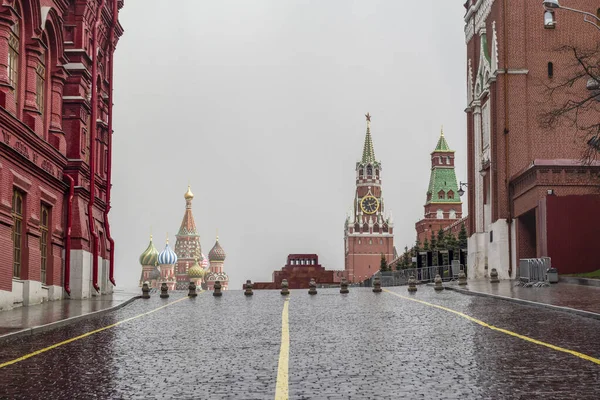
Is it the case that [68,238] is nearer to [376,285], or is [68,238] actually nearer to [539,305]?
[376,285]

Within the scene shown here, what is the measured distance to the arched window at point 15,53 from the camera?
2709cm

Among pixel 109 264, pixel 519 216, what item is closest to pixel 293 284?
pixel 519 216

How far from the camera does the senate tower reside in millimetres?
184500

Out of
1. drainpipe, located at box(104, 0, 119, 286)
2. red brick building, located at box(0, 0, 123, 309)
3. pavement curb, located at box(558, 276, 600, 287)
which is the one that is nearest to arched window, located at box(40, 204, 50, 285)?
red brick building, located at box(0, 0, 123, 309)

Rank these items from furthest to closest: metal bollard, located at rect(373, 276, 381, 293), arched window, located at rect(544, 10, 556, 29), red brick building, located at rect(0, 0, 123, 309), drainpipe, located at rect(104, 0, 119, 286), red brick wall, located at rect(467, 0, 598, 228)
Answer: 1. red brick wall, located at rect(467, 0, 598, 228)
2. arched window, located at rect(544, 10, 556, 29)
3. drainpipe, located at rect(104, 0, 119, 286)
4. metal bollard, located at rect(373, 276, 381, 293)
5. red brick building, located at rect(0, 0, 123, 309)

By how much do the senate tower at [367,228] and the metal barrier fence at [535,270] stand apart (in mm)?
143690

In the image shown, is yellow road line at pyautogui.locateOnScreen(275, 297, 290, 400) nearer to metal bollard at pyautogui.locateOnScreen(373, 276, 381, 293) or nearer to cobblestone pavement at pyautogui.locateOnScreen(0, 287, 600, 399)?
cobblestone pavement at pyautogui.locateOnScreen(0, 287, 600, 399)

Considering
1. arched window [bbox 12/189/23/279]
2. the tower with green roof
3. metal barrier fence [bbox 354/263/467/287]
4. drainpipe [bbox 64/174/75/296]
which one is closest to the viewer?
arched window [bbox 12/189/23/279]

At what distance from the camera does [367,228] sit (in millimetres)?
188250

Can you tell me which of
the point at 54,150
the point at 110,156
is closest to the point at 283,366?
the point at 54,150

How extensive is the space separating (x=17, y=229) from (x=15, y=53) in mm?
5625

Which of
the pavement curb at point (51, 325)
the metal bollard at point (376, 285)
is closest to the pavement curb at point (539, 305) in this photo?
the metal bollard at point (376, 285)

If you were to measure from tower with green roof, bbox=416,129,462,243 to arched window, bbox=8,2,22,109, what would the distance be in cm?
13052

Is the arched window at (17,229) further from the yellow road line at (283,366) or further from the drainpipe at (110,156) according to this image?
the drainpipe at (110,156)
